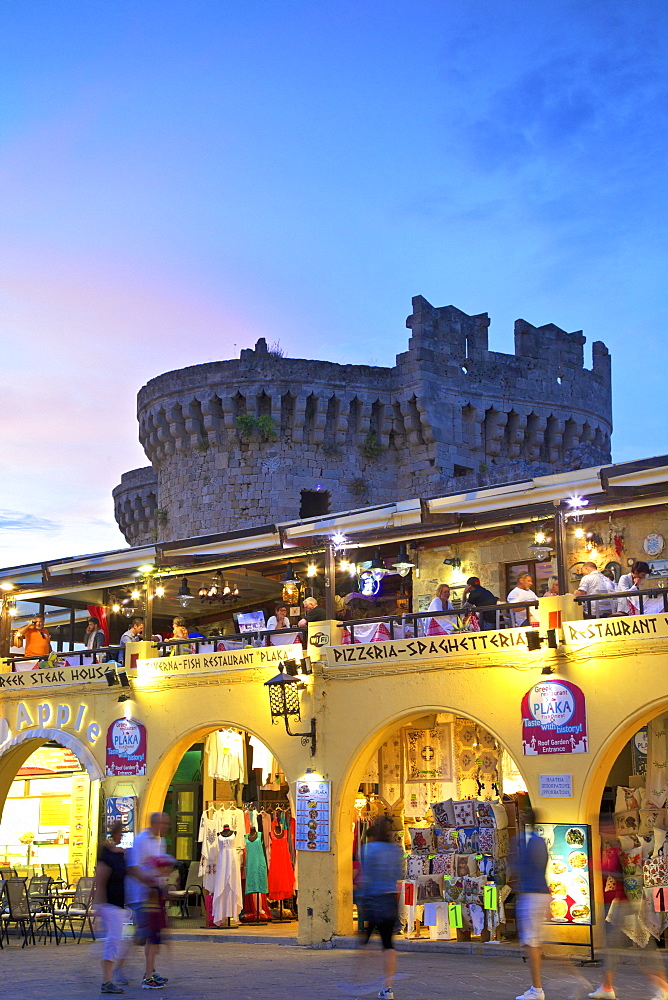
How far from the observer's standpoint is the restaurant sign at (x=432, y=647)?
16.0m

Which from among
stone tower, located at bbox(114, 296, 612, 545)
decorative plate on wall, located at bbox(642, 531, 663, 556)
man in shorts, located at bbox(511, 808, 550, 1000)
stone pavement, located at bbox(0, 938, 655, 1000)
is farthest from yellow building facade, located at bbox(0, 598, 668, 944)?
stone tower, located at bbox(114, 296, 612, 545)

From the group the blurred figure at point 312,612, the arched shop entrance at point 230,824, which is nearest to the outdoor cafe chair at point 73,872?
the arched shop entrance at point 230,824

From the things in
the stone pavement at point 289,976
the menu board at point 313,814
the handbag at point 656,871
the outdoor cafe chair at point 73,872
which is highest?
the menu board at point 313,814

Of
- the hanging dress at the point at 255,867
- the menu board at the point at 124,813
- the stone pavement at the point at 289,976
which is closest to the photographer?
the stone pavement at the point at 289,976

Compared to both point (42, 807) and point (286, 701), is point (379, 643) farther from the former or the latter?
point (42, 807)

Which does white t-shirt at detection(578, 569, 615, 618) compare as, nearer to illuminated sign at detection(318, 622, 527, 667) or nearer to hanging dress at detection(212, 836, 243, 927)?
illuminated sign at detection(318, 622, 527, 667)

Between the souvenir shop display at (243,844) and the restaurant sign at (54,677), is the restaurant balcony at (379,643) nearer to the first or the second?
the restaurant sign at (54,677)

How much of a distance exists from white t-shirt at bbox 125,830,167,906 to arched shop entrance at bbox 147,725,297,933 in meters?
5.70

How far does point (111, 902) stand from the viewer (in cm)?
1230

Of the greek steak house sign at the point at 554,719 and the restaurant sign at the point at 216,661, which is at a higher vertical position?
the restaurant sign at the point at 216,661

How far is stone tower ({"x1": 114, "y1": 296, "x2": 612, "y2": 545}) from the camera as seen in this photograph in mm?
32531

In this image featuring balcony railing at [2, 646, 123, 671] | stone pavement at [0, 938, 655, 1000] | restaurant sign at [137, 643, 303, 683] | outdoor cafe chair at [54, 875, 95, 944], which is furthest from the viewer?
balcony railing at [2, 646, 123, 671]

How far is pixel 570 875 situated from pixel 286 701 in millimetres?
4770

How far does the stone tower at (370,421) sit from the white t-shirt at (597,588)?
1573cm
